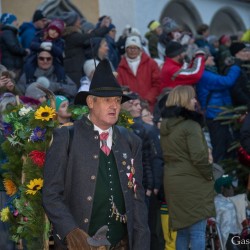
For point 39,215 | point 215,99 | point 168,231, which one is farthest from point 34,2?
point 39,215

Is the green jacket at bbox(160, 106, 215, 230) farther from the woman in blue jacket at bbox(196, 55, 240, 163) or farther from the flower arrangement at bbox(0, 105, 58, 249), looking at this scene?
the woman in blue jacket at bbox(196, 55, 240, 163)

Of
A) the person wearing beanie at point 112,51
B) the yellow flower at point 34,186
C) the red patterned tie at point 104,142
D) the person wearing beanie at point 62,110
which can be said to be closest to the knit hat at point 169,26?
the person wearing beanie at point 112,51

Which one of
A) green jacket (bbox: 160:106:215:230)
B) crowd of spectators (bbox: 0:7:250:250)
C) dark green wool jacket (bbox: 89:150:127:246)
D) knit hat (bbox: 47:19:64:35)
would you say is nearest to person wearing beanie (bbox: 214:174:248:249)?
crowd of spectators (bbox: 0:7:250:250)

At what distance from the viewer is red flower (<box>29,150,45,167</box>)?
6520 mm

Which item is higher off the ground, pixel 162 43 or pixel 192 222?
pixel 162 43

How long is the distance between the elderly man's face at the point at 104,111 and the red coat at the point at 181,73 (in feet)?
20.8

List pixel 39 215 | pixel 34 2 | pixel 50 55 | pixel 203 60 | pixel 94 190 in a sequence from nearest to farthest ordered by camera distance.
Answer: pixel 94 190 < pixel 39 215 < pixel 50 55 < pixel 203 60 < pixel 34 2

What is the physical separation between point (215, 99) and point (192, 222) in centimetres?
434

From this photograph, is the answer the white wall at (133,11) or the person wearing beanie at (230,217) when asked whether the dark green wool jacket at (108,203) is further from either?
the white wall at (133,11)

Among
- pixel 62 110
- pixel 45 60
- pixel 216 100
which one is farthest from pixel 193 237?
pixel 216 100

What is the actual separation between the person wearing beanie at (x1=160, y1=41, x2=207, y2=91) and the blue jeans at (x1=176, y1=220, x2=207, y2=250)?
378 centimetres

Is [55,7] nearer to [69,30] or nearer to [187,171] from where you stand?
[69,30]

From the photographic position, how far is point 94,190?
225 inches

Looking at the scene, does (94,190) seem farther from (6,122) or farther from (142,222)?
(6,122)
